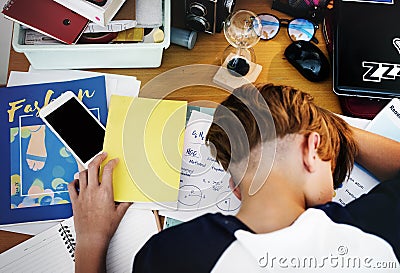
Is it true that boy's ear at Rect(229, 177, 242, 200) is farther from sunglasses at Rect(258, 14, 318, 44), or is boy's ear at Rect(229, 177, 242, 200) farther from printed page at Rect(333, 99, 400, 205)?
sunglasses at Rect(258, 14, 318, 44)

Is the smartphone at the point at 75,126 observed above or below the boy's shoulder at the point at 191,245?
above

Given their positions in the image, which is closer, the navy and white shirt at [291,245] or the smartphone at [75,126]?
the navy and white shirt at [291,245]

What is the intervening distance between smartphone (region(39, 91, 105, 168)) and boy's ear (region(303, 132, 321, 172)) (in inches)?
13.3

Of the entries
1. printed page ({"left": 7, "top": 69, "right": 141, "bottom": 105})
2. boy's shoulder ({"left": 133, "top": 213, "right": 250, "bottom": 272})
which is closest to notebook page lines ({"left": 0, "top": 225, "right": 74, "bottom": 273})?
boy's shoulder ({"left": 133, "top": 213, "right": 250, "bottom": 272})

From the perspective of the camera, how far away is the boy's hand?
862 mm

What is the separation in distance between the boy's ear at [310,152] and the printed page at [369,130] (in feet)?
0.23

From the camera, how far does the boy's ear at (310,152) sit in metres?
0.87

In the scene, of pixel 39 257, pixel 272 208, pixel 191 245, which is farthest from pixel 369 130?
pixel 39 257

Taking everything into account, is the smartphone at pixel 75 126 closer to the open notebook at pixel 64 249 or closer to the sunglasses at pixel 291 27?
the open notebook at pixel 64 249

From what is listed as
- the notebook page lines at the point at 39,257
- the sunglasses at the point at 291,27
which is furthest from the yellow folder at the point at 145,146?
the sunglasses at the point at 291,27

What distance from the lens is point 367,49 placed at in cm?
97

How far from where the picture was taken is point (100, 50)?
3.04ft

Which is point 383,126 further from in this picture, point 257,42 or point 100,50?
point 100,50

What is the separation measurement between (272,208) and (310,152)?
0.11m
